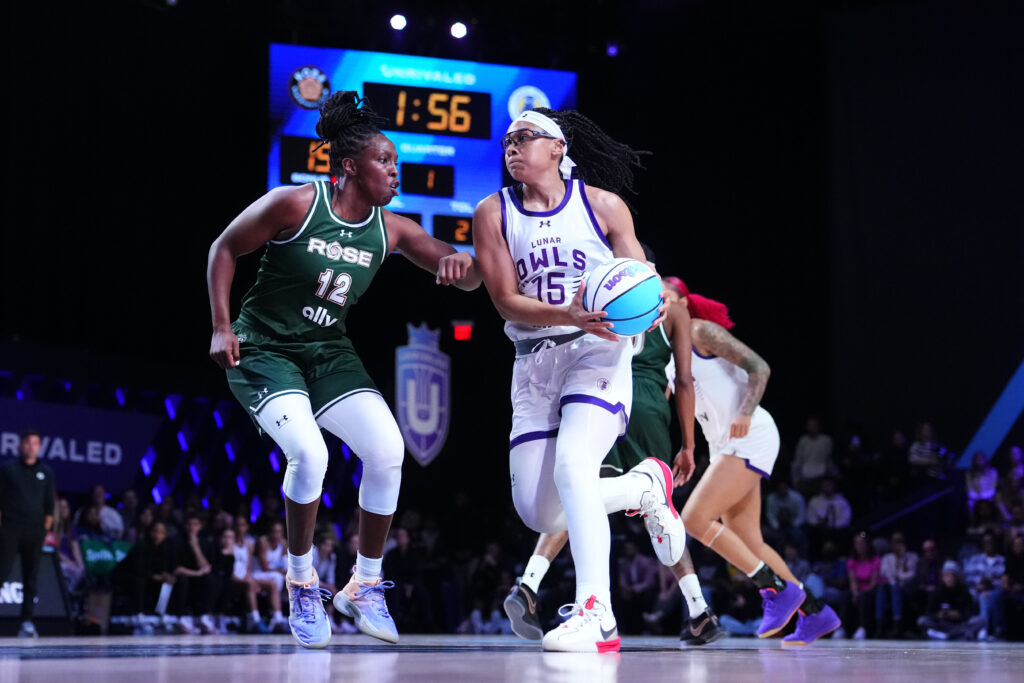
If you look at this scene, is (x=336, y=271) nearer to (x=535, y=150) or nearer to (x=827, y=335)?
(x=535, y=150)

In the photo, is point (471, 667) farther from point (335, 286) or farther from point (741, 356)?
point (741, 356)

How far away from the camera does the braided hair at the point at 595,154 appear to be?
15.5ft

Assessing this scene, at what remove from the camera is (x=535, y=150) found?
4.16 metres

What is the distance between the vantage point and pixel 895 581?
10461 mm

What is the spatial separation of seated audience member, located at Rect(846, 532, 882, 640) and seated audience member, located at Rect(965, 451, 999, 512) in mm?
1310

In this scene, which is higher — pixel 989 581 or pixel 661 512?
pixel 661 512

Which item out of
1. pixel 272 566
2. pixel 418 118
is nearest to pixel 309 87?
pixel 418 118

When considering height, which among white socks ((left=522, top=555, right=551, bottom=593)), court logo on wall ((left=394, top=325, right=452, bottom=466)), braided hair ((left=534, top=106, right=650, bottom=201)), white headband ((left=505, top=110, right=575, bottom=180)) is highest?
court logo on wall ((left=394, top=325, right=452, bottom=466))

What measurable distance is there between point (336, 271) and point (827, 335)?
1093 cm

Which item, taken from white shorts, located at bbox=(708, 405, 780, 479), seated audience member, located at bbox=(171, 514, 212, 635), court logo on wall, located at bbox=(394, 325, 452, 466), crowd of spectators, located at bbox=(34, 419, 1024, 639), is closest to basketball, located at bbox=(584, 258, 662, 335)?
white shorts, located at bbox=(708, 405, 780, 479)

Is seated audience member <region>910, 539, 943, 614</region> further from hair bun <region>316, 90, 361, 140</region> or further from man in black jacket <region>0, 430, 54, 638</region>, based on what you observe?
hair bun <region>316, 90, 361, 140</region>

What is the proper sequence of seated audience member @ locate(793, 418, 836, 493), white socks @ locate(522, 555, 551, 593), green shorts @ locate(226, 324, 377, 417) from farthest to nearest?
seated audience member @ locate(793, 418, 836, 493) → white socks @ locate(522, 555, 551, 593) → green shorts @ locate(226, 324, 377, 417)

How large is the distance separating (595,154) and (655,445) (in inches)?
57.4

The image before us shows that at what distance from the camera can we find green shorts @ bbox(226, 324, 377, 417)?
170 inches
